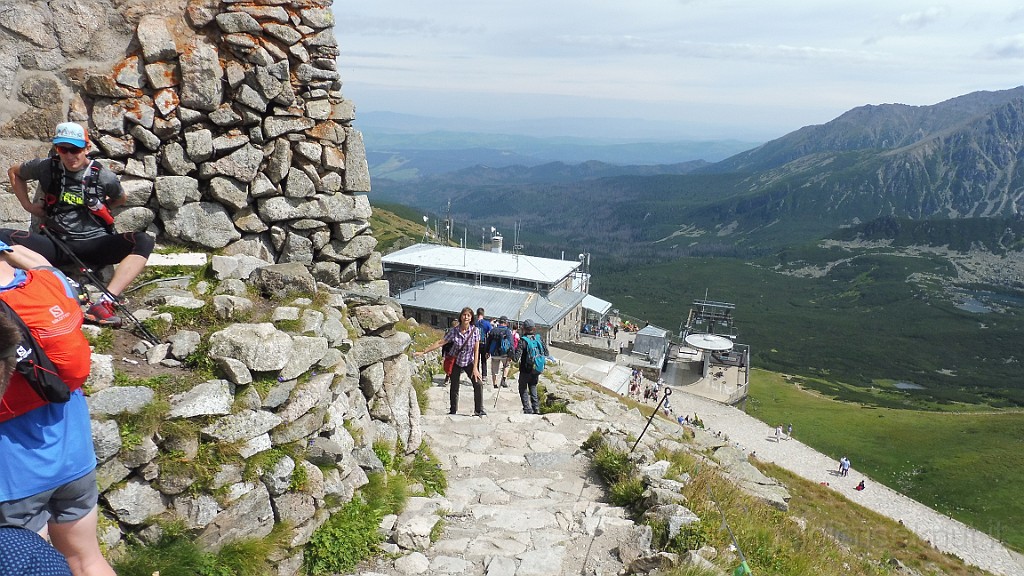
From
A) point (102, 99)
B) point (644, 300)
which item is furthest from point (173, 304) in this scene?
point (644, 300)

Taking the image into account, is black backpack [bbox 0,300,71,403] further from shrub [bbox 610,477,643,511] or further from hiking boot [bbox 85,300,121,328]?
shrub [bbox 610,477,643,511]

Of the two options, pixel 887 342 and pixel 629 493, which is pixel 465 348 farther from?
pixel 887 342

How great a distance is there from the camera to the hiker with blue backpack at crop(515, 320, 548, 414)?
564 inches

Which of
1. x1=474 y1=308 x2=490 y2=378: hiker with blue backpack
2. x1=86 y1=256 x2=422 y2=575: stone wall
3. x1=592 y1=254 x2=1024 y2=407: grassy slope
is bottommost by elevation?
x1=592 y1=254 x2=1024 y2=407: grassy slope

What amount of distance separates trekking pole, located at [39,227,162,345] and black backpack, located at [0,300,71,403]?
3.09 m

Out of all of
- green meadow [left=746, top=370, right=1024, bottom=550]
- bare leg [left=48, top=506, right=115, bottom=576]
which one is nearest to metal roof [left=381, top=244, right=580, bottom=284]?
green meadow [left=746, top=370, right=1024, bottom=550]

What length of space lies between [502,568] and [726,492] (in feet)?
14.5

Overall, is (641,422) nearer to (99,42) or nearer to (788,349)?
(99,42)

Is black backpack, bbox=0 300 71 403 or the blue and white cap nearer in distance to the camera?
black backpack, bbox=0 300 71 403

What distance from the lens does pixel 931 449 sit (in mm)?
64562

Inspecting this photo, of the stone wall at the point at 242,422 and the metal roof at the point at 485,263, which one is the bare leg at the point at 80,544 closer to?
the stone wall at the point at 242,422

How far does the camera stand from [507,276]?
208ft

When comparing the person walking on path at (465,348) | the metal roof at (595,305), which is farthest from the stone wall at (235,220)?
the metal roof at (595,305)

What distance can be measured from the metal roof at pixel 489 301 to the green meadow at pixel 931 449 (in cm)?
2959
